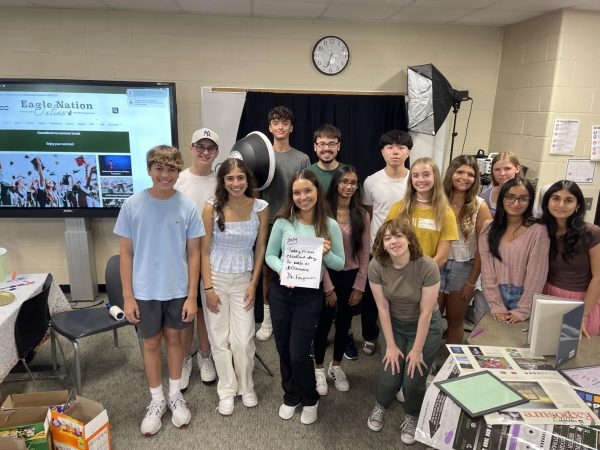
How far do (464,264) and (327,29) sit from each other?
234 cm

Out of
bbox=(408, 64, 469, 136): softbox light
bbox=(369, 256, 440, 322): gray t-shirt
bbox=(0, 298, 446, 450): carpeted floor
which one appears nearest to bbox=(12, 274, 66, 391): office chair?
bbox=(0, 298, 446, 450): carpeted floor

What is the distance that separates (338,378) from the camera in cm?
265

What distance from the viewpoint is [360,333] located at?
339 cm

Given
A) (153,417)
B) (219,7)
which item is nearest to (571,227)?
(153,417)

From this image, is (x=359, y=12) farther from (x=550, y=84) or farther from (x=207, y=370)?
(x=207, y=370)

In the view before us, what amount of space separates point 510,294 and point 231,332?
153cm

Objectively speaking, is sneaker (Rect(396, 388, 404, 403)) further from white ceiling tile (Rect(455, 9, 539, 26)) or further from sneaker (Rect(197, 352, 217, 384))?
white ceiling tile (Rect(455, 9, 539, 26))

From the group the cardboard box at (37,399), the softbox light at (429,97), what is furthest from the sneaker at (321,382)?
the softbox light at (429,97)

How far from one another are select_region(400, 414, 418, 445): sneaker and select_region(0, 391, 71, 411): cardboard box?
5.69ft

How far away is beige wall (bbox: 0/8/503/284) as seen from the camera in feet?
11.4

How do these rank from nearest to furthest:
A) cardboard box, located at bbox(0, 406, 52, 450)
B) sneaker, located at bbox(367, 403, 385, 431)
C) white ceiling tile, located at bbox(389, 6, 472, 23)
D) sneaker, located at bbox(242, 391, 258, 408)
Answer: cardboard box, located at bbox(0, 406, 52, 450), sneaker, located at bbox(367, 403, 385, 431), sneaker, located at bbox(242, 391, 258, 408), white ceiling tile, located at bbox(389, 6, 472, 23)

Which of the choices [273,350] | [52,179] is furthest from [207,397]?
[52,179]

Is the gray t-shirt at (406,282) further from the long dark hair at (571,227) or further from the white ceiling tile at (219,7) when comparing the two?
the white ceiling tile at (219,7)

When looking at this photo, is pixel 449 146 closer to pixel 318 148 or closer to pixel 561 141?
pixel 561 141
